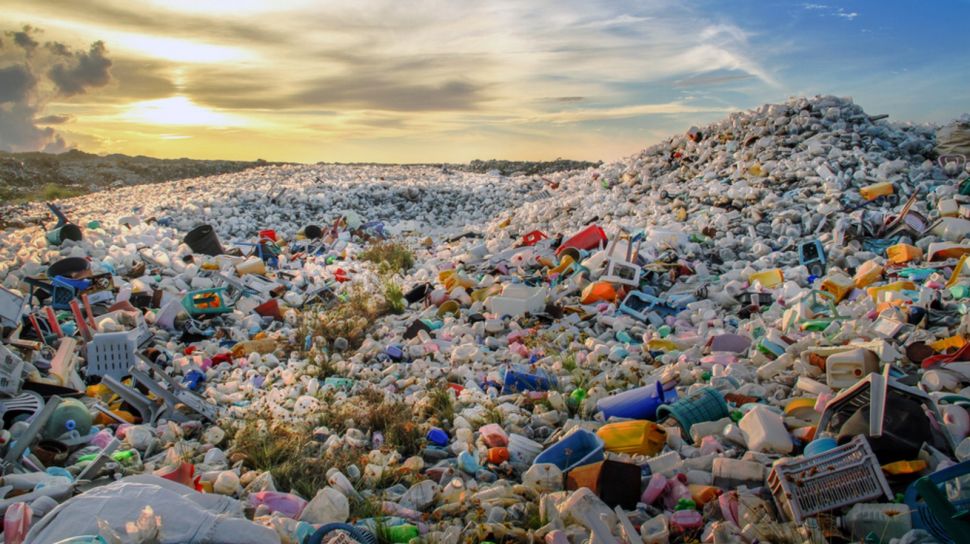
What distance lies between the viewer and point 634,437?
346 centimetres

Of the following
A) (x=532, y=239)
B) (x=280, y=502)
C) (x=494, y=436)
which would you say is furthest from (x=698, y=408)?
(x=532, y=239)

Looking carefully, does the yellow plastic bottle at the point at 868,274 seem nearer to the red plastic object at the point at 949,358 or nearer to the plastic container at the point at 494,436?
the red plastic object at the point at 949,358

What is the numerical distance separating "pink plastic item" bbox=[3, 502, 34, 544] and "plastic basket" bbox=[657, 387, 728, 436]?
10.3 ft

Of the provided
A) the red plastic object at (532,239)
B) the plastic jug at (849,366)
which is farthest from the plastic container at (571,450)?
the red plastic object at (532,239)

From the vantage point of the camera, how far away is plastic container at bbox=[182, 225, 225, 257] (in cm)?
923

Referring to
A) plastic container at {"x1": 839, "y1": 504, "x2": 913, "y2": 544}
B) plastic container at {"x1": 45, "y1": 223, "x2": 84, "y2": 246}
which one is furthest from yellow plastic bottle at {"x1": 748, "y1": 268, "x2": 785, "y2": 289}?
plastic container at {"x1": 45, "y1": 223, "x2": 84, "y2": 246}

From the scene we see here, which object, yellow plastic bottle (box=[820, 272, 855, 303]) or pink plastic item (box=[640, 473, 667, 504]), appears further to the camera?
yellow plastic bottle (box=[820, 272, 855, 303])

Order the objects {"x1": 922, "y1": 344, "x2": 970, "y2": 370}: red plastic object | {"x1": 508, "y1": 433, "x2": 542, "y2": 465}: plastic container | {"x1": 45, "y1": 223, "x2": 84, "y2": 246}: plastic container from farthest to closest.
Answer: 1. {"x1": 45, "y1": 223, "x2": 84, "y2": 246}: plastic container
2. {"x1": 922, "y1": 344, "x2": 970, "y2": 370}: red plastic object
3. {"x1": 508, "y1": 433, "x2": 542, "y2": 465}: plastic container

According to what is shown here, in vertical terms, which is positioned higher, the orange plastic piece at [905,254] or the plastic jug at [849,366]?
the orange plastic piece at [905,254]

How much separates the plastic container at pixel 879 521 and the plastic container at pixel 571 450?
114cm

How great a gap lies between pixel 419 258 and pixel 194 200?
6.47 meters

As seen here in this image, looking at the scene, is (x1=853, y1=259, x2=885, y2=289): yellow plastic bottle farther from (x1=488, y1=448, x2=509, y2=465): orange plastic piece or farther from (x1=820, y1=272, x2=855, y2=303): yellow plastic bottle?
(x1=488, y1=448, x2=509, y2=465): orange plastic piece

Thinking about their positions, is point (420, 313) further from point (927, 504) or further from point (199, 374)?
point (927, 504)

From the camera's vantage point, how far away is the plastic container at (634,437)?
3424 mm
